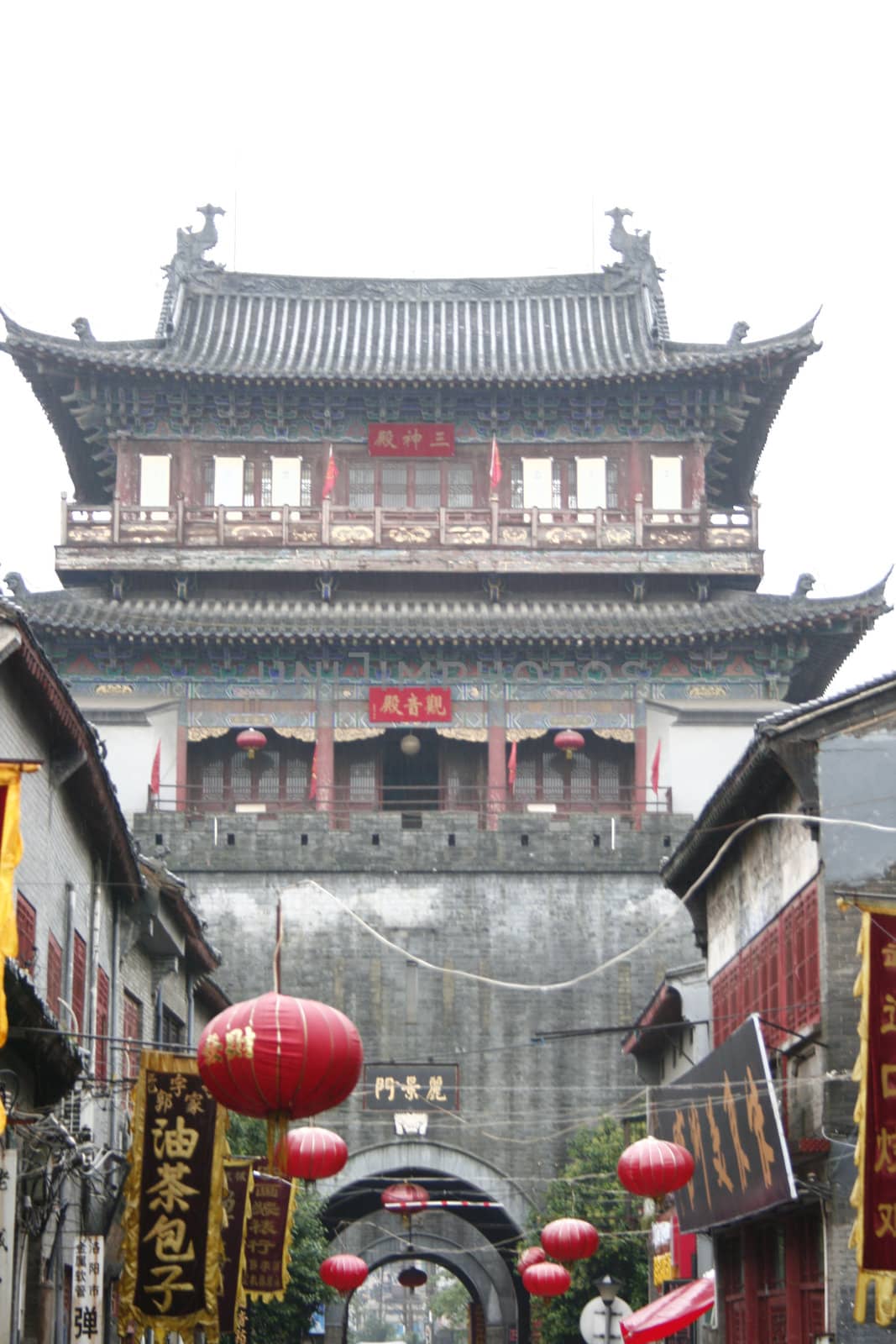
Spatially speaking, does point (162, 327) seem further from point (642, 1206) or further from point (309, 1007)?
point (309, 1007)

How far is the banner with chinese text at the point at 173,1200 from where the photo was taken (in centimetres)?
1806

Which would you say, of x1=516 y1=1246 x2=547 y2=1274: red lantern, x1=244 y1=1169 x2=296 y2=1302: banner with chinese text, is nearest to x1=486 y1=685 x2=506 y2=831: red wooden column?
x1=516 y1=1246 x2=547 y2=1274: red lantern

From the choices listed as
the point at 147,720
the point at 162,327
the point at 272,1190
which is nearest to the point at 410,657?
the point at 147,720

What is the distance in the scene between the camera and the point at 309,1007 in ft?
49.6

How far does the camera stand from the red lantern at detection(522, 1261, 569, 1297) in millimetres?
28797

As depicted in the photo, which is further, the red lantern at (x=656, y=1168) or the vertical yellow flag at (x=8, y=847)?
the red lantern at (x=656, y=1168)

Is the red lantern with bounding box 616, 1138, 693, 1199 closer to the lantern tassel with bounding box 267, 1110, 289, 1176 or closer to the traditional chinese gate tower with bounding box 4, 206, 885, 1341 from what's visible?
the lantern tassel with bounding box 267, 1110, 289, 1176

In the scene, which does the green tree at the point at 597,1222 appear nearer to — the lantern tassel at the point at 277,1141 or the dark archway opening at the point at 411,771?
the dark archway opening at the point at 411,771

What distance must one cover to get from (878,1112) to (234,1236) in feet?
32.6

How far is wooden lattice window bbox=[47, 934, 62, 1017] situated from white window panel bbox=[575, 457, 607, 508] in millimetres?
22533

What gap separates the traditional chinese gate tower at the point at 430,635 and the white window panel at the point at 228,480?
0.15 feet

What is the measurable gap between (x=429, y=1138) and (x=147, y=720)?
9387 millimetres

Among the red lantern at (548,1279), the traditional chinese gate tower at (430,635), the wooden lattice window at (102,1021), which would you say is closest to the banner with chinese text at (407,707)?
the traditional chinese gate tower at (430,635)

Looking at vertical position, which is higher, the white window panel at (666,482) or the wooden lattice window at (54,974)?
the white window panel at (666,482)
